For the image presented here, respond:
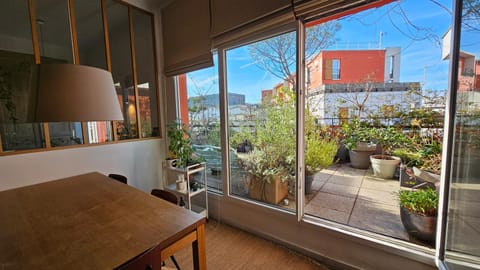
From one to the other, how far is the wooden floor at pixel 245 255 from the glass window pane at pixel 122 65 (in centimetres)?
172

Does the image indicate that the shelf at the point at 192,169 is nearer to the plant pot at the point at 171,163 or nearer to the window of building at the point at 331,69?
the plant pot at the point at 171,163

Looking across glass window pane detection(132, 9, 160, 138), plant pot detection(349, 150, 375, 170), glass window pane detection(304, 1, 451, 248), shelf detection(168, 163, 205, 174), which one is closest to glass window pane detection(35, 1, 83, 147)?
glass window pane detection(132, 9, 160, 138)

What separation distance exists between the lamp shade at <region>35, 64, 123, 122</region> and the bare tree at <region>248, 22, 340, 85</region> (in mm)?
1505

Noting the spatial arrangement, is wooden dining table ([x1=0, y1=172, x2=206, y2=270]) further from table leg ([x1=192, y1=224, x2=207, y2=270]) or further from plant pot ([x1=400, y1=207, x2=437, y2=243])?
plant pot ([x1=400, y1=207, x2=437, y2=243])

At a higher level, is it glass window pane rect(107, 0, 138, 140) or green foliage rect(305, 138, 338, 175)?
glass window pane rect(107, 0, 138, 140)

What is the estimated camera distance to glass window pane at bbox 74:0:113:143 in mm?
2271

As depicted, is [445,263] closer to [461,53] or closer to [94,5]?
[461,53]

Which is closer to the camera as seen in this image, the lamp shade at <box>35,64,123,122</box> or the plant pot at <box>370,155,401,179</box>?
the lamp shade at <box>35,64,123,122</box>

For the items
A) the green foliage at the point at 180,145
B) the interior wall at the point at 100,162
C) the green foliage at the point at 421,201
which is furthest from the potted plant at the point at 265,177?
the interior wall at the point at 100,162

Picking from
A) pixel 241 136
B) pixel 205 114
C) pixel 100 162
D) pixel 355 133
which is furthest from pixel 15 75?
pixel 355 133

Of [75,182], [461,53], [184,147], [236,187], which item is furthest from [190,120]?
[461,53]

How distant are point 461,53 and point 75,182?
301cm

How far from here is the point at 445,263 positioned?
4.28ft

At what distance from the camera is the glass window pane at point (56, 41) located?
6.63 feet
